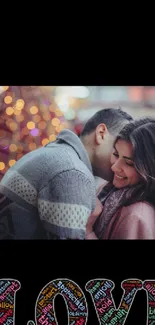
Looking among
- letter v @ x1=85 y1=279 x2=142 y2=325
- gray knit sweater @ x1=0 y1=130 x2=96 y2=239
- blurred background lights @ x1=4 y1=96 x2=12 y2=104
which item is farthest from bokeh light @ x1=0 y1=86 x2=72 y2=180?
letter v @ x1=85 y1=279 x2=142 y2=325

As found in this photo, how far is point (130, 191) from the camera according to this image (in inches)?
167

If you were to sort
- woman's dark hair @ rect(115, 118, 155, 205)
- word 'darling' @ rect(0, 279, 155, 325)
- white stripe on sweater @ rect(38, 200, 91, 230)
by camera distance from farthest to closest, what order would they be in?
1. woman's dark hair @ rect(115, 118, 155, 205)
2. white stripe on sweater @ rect(38, 200, 91, 230)
3. word 'darling' @ rect(0, 279, 155, 325)

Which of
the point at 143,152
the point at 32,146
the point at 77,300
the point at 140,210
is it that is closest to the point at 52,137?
the point at 32,146

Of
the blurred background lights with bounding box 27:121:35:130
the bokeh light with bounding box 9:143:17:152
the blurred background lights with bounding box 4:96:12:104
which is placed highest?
the blurred background lights with bounding box 4:96:12:104

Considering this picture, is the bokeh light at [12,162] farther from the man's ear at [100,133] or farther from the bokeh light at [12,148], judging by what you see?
the man's ear at [100,133]

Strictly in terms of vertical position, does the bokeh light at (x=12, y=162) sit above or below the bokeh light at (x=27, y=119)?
below

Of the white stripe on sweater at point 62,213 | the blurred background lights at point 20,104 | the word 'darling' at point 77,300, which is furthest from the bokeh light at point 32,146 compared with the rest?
the word 'darling' at point 77,300

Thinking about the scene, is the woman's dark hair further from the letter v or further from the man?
the letter v

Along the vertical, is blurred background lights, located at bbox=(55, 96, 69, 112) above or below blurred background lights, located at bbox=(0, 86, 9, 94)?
below

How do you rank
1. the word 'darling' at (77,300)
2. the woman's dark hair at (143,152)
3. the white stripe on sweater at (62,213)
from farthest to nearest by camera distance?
the woman's dark hair at (143,152) < the white stripe on sweater at (62,213) < the word 'darling' at (77,300)

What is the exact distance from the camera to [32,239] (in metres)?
4.22

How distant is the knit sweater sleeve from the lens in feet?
13.6

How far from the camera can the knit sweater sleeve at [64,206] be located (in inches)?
163
